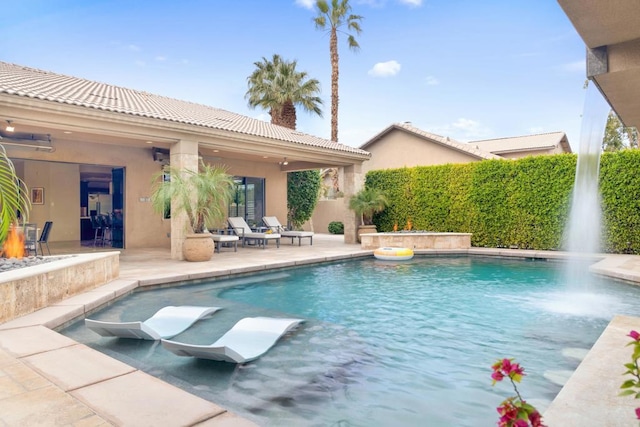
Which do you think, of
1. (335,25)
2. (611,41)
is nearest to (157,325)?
(611,41)

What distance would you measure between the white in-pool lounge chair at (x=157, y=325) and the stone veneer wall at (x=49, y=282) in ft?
2.80

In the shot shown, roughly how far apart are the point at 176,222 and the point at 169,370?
7.28m

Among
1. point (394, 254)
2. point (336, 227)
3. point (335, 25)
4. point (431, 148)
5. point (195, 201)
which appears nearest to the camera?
point (195, 201)

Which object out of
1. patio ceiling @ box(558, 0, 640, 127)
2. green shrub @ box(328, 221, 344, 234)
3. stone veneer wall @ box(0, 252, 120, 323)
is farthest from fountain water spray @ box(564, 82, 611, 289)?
green shrub @ box(328, 221, 344, 234)

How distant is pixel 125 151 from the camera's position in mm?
14031

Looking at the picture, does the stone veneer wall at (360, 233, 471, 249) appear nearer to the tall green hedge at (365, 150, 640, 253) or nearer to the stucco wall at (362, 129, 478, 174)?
the tall green hedge at (365, 150, 640, 253)

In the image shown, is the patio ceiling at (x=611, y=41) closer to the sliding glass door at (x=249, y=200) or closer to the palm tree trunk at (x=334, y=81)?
the sliding glass door at (x=249, y=200)

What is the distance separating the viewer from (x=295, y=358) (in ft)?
14.5

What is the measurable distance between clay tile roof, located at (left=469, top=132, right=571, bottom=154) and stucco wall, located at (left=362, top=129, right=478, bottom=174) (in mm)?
5694

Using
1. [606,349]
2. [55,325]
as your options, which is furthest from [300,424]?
[55,325]

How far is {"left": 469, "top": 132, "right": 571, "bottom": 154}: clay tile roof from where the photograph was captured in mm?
24891

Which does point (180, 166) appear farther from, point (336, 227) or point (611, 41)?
point (336, 227)

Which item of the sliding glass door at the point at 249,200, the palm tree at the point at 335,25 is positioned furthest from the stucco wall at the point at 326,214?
the sliding glass door at the point at 249,200

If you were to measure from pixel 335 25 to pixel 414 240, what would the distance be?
17.1 m
